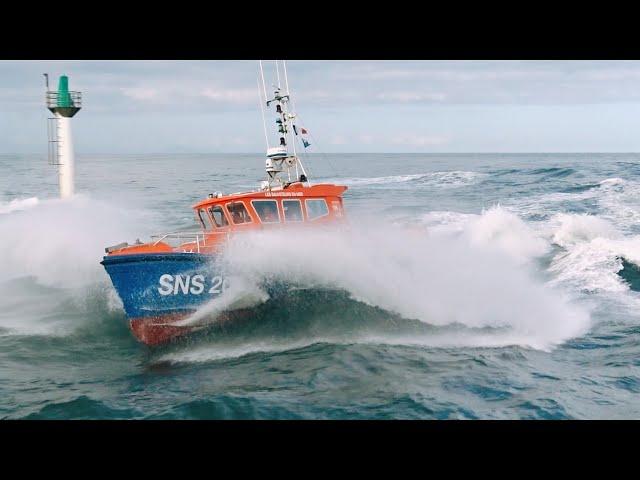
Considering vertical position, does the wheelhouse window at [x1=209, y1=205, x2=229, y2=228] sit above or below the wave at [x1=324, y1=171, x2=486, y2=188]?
below

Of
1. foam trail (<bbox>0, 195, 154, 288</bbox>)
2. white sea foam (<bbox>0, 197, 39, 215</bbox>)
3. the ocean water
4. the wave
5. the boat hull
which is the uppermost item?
white sea foam (<bbox>0, 197, 39, 215</bbox>)

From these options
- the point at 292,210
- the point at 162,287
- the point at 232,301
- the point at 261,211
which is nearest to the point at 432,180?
the point at 292,210

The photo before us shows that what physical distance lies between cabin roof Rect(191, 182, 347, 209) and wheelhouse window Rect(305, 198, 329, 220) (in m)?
0.13

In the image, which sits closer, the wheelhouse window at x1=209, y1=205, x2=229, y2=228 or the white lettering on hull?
the white lettering on hull

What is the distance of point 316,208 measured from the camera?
12172 millimetres

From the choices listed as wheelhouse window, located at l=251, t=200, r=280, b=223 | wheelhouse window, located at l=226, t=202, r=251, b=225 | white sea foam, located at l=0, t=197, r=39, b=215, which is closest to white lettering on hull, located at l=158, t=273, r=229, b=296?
wheelhouse window, located at l=226, t=202, r=251, b=225

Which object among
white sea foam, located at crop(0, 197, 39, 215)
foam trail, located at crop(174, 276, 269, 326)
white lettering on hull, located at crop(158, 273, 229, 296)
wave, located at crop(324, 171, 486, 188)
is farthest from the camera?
wave, located at crop(324, 171, 486, 188)

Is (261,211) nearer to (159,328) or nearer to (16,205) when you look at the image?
(159,328)

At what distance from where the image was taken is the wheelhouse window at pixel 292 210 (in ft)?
38.8

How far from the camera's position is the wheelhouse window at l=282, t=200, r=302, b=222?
1183 centimetres

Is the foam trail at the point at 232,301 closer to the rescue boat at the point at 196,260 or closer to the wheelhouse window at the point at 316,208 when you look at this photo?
the rescue boat at the point at 196,260

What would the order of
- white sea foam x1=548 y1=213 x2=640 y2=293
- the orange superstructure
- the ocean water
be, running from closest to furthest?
the ocean water
the orange superstructure
white sea foam x1=548 y1=213 x2=640 y2=293

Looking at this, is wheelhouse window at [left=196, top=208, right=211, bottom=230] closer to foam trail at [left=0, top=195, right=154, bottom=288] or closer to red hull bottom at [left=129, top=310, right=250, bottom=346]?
red hull bottom at [left=129, top=310, right=250, bottom=346]

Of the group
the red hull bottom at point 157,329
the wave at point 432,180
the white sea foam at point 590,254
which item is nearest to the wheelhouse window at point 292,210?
the red hull bottom at point 157,329
